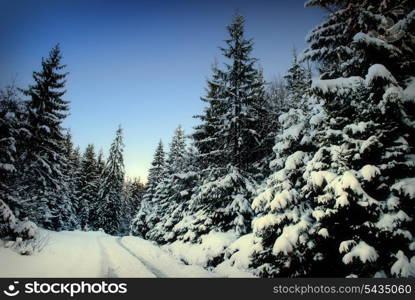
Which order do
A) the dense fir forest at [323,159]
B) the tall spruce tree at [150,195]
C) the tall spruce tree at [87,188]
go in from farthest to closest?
the tall spruce tree at [87,188] → the tall spruce tree at [150,195] → the dense fir forest at [323,159]

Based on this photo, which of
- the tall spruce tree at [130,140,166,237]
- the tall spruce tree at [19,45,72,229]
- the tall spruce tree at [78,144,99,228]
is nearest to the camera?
the tall spruce tree at [19,45,72,229]

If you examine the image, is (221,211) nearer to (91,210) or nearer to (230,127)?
(230,127)

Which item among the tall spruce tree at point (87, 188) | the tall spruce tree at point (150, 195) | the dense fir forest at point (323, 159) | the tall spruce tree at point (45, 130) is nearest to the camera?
the dense fir forest at point (323, 159)

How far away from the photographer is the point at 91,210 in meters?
49.0

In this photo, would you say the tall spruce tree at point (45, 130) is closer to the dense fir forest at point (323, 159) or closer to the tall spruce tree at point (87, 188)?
the dense fir forest at point (323, 159)

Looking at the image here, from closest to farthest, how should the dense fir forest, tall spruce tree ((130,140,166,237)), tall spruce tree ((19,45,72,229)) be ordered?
1. the dense fir forest
2. tall spruce tree ((19,45,72,229))
3. tall spruce tree ((130,140,166,237))

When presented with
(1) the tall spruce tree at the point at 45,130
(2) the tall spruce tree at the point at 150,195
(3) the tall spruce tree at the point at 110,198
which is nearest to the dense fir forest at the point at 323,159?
(1) the tall spruce tree at the point at 45,130

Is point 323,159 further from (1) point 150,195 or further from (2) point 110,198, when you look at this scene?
(2) point 110,198

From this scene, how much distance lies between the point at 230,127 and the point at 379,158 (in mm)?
9512

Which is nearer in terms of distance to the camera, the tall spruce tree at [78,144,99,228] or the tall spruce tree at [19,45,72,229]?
the tall spruce tree at [19,45,72,229]

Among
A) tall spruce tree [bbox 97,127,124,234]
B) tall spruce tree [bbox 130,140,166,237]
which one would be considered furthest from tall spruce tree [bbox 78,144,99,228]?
tall spruce tree [bbox 130,140,166,237]

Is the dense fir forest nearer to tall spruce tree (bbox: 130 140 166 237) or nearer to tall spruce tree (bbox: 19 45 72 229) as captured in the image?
tall spruce tree (bbox: 19 45 72 229)

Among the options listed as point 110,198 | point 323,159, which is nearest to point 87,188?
point 110,198

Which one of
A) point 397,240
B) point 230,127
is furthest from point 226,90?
point 397,240
